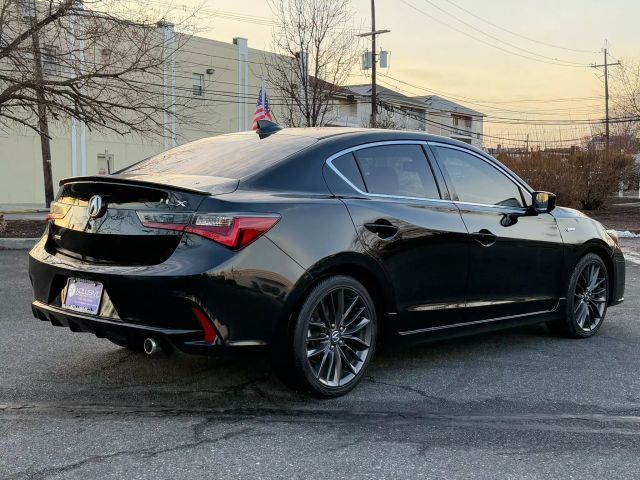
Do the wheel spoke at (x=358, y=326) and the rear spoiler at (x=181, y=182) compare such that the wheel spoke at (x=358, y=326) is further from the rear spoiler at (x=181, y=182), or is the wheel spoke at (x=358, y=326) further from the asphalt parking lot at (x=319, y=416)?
the rear spoiler at (x=181, y=182)

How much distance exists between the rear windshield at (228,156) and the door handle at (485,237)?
53.0 inches

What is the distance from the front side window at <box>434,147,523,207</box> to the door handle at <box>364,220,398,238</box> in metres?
0.83

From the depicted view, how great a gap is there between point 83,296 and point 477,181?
2.89 metres

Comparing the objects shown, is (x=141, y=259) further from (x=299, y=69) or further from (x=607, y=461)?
(x=299, y=69)

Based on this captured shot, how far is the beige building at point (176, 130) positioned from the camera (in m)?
30.9

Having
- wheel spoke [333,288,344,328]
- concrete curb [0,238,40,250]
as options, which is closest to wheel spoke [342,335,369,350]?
wheel spoke [333,288,344,328]

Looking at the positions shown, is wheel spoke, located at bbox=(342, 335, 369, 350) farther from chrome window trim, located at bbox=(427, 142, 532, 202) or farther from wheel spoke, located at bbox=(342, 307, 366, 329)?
chrome window trim, located at bbox=(427, 142, 532, 202)

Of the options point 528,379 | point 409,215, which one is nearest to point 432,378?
point 528,379

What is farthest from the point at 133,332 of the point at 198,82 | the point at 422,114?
the point at 422,114

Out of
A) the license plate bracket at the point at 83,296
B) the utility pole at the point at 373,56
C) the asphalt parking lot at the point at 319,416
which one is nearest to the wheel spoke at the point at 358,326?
the asphalt parking lot at the point at 319,416

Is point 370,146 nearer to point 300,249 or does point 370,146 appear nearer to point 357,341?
point 300,249

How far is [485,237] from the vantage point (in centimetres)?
480

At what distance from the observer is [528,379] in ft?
14.9

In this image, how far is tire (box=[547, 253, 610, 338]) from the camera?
5645 mm
